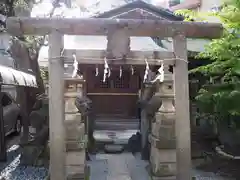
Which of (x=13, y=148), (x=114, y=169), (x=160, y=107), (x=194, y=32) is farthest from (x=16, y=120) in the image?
(x=194, y=32)

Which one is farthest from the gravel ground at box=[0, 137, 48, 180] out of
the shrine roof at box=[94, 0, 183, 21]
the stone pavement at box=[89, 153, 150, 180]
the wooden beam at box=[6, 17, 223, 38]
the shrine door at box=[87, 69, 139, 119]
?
the shrine door at box=[87, 69, 139, 119]

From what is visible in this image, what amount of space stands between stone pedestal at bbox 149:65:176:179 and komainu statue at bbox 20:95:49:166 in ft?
11.3

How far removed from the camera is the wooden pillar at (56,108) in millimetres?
4504

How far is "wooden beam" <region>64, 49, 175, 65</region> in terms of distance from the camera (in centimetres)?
457

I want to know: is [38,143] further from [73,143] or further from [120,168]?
[73,143]

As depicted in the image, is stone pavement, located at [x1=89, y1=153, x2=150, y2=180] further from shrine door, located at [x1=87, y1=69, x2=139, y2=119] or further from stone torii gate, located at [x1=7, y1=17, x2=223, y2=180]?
shrine door, located at [x1=87, y1=69, x2=139, y2=119]

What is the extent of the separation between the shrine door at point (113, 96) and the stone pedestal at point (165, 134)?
8.22m

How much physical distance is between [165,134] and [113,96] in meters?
8.61

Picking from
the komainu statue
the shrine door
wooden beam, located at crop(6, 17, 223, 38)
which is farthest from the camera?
the shrine door

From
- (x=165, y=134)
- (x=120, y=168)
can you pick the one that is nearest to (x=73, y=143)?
(x=165, y=134)

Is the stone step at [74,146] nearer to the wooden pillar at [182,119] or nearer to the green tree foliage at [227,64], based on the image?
the wooden pillar at [182,119]

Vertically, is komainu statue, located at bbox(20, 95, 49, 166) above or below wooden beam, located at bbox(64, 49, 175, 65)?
below

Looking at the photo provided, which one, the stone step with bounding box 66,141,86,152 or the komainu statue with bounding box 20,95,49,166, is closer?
the stone step with bounding box 66,141,86,152

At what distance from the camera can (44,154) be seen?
27.7ft
